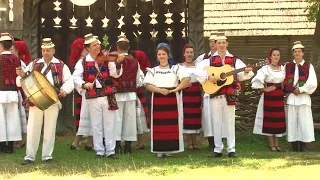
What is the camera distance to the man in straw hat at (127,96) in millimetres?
8891

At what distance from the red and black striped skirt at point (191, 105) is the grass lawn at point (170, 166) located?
1.43 feet

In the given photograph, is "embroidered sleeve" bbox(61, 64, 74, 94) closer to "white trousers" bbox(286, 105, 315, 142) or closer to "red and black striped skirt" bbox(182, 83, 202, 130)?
"red and black striped skirt" bbox(182, 83, 202, 130)

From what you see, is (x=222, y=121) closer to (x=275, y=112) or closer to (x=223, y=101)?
(x=223, y=101)

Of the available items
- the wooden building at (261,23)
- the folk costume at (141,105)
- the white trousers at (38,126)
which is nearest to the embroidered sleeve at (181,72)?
the folk costume at (141,105)

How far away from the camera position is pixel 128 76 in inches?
351

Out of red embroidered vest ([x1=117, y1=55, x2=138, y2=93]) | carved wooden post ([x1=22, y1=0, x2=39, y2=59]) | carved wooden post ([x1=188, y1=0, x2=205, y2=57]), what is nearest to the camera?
red embroidered vest ([x1=117, y1=55, x2=138, y2=93])

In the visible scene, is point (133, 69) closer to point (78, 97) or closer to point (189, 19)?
point (78, 97)

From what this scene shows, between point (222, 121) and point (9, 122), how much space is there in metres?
3.41

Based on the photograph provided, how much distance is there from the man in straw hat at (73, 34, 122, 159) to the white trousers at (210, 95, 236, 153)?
4.87ft

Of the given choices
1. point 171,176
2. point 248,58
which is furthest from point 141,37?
point 248,58

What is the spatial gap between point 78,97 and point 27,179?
2778 mm

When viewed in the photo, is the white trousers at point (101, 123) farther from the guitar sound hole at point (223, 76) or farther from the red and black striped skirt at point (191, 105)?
the guitar sound hole at point (223, 76)

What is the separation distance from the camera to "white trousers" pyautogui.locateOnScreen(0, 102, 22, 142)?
9.16 m

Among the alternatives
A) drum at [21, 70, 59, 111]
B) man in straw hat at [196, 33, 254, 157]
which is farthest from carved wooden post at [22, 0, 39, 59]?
man in straw hat at [196, 33, 254, 157]
